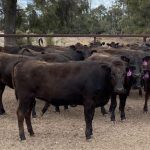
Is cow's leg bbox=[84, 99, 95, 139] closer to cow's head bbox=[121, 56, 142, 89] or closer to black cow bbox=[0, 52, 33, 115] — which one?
cow's head bbox=[121, 56, 142, 89]

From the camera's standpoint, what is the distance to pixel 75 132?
870 cm

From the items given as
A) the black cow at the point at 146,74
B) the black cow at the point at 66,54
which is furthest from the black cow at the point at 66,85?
the black cow at the point at 146,74

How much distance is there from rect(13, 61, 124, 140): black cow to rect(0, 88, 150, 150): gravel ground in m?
0.33

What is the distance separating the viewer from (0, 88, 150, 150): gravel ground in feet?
25.3

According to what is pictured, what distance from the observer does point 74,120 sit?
993cm

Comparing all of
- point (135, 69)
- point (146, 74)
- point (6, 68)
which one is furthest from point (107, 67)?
point (146, 74)

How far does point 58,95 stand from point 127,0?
89.9 feet

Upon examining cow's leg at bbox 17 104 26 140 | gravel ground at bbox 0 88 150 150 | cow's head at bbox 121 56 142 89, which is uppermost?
cow's head at bbox 121 56 142 89

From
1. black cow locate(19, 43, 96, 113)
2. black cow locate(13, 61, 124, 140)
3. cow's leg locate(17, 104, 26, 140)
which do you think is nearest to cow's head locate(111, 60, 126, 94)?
black cow locate(13, 61, 124, 140)

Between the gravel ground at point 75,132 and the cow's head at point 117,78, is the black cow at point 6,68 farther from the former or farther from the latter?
the cow's head at point 117,78

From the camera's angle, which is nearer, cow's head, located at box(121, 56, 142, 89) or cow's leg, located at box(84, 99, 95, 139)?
cow's leg, located at box(84, 99, 95, 139)

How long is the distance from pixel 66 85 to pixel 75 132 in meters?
1.17

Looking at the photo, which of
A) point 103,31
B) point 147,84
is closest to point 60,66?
point 147,84

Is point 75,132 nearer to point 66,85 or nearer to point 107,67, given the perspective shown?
point 66,85
